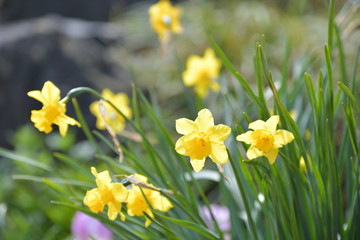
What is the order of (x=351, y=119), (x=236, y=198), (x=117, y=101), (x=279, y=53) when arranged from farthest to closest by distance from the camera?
(x=279, y=53), (x=117, y=101), (x=236, y=198), (x=351, y=119)

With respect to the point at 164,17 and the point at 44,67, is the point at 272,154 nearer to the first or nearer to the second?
the point at 164,17

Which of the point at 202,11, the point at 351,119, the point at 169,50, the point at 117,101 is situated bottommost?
the point at 351,119

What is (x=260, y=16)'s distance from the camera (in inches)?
135

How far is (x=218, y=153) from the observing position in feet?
2.54

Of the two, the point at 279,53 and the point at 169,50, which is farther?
the point at 169,50

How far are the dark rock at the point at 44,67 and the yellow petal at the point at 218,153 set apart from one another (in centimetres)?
275

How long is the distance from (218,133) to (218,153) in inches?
1.1

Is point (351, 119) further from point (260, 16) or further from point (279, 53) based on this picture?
point (260, 16)

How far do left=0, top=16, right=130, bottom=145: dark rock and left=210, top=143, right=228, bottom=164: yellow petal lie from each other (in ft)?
9.02

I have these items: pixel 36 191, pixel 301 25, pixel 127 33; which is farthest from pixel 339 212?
pixel 127 33

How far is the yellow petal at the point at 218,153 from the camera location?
2.52 feet

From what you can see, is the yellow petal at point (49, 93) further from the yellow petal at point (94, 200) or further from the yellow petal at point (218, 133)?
the yellow petal at point (218, 133)

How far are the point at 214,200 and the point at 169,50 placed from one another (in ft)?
4.61

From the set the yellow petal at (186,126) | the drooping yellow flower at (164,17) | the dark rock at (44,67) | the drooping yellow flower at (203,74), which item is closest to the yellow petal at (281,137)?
the yellow petal at (186,126)
